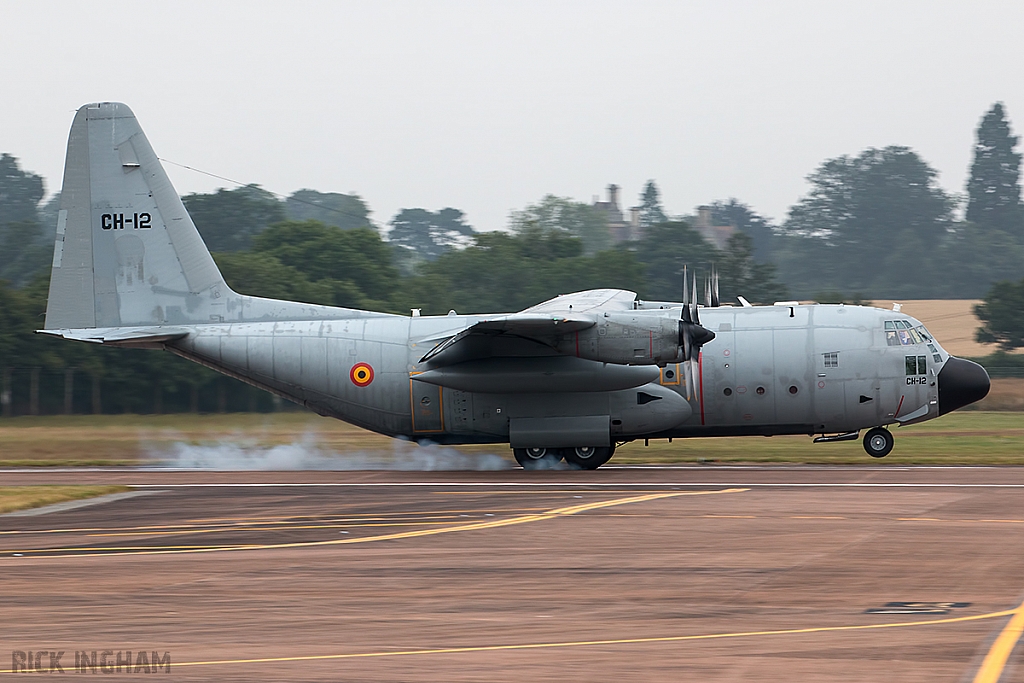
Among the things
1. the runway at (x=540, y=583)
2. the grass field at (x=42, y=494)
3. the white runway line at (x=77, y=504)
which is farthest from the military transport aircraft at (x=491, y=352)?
the white runway line at (x=77, y=504)

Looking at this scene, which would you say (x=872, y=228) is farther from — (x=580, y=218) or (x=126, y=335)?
(x=126, y=335)

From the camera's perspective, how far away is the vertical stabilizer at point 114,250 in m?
27.0

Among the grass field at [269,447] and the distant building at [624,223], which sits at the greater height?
the distant building at [624,223]

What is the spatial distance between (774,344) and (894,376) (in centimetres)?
Answer: 268

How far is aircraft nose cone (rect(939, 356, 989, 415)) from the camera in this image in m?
25.5

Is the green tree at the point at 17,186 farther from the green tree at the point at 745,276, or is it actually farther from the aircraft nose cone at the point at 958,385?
the aircraft nose cone at the point at 958,385

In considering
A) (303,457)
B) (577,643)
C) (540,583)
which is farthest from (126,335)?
(577,643)

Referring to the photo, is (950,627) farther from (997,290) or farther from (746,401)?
(997,290)

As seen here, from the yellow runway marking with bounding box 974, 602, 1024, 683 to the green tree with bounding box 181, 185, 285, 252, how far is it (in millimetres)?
73651

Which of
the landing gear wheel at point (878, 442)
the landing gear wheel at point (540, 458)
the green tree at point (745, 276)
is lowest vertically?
the landing gear wheel at point (540, 458)

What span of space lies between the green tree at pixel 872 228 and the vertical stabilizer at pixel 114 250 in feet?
250

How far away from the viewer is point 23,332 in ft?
120

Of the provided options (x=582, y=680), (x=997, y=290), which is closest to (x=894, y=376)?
(x=582, y=680)

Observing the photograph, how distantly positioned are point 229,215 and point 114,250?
2276 inches
